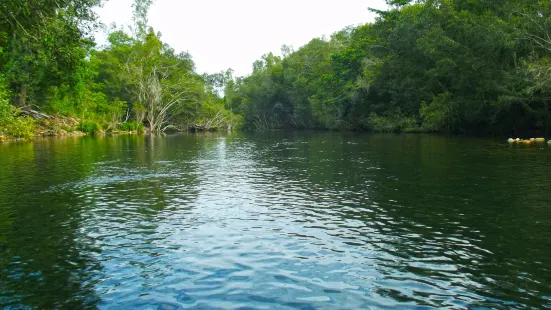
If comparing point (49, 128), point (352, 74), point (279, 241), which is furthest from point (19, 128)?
point (352, 74)

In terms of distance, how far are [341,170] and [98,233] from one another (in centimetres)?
1412

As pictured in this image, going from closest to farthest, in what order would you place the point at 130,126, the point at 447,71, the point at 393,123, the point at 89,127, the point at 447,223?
1. the point at 447,223
2. the point at 447,71
3. the point at 393,123
4. the point at 89,127
5. the point at 130,126

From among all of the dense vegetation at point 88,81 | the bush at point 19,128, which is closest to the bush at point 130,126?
the dense vegetation at point 88,81

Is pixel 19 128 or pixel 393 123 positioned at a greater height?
pixel 393 123

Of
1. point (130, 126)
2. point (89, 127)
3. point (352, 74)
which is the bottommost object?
point (89, 127)

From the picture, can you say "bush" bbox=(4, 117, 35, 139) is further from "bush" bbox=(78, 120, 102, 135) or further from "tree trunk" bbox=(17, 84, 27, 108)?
"bush" bbox=(78, 120, 102, 135)

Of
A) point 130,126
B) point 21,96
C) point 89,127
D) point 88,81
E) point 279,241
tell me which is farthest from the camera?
point 130,126

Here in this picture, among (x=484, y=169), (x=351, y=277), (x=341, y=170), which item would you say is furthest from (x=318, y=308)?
(x=484, y=169)

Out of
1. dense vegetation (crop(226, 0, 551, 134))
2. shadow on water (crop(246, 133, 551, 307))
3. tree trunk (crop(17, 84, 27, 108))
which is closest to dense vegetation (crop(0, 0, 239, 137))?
tree trunk (crop(17, 84, 27, 108))

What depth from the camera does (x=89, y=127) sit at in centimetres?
6838

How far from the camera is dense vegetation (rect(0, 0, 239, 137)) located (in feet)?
67.1

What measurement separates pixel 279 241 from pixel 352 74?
74.0 m

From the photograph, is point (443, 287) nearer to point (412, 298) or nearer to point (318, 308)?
point (412, 298)

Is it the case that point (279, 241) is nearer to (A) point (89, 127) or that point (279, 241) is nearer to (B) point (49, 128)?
(B) point (49, 128)
